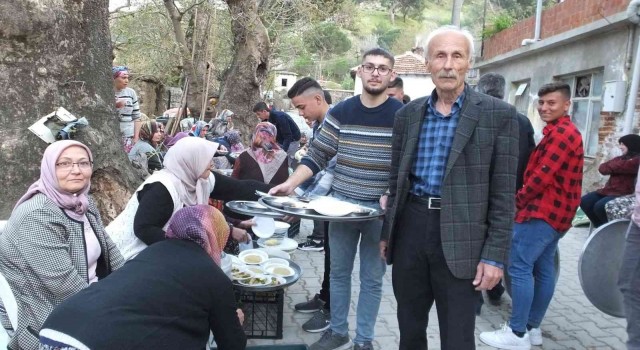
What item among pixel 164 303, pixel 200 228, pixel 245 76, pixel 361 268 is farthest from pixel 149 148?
pixel 245 76

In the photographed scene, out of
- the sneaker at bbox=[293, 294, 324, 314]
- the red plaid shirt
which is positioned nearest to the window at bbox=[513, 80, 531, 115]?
the red plaid shirt

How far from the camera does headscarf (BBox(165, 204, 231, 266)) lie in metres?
2.17

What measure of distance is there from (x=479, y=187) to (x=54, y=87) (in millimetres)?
3364

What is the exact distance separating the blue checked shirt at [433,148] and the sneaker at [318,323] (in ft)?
6.23

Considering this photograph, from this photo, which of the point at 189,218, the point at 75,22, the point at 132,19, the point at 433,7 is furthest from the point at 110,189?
the point at 433,7

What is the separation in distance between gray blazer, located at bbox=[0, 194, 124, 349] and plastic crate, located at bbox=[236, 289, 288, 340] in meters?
1.27

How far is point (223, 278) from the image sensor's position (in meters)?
2.13

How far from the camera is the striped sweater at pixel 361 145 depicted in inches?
122

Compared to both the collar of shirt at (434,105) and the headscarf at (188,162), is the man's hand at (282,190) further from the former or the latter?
the collar of shirt at (434,105)

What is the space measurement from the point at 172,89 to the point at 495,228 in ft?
56.6

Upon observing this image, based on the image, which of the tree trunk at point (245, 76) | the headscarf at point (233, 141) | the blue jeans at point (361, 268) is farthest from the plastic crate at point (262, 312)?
the tree trunk at point (245, 76)

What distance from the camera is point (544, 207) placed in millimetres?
3426

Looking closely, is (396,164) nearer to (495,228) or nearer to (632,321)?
(495,228)

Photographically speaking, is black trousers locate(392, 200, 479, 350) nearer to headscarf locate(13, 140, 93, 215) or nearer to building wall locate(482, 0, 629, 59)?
headscarf locate(13, 140, 93, 215)
